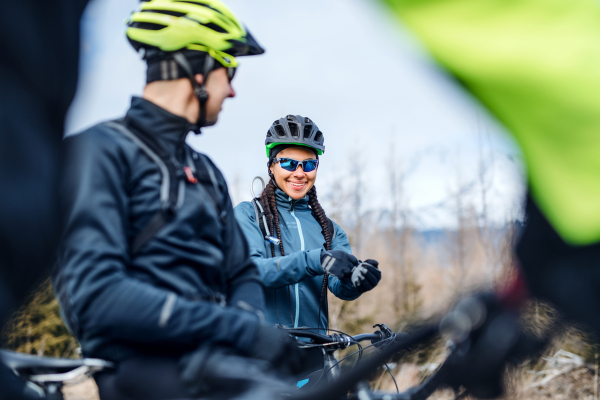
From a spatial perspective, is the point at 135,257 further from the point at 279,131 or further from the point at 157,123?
the point at 279,131

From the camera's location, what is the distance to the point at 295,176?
11.4 ft

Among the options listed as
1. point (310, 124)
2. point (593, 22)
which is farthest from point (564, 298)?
point (310, 124)

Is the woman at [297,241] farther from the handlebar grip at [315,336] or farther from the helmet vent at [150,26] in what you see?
the helmet vent at [150,26]

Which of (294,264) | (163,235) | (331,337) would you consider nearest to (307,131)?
(294,264)

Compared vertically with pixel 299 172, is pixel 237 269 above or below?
below

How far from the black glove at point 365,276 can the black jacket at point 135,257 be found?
1.24 m

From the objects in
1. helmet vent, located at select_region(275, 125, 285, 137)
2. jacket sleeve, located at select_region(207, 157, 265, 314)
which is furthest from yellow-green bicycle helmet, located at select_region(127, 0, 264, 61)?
helmet vent, located at select_region(275, 125, 285, 137)

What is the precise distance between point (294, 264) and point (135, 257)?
5.04ft

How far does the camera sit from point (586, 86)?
0.74 m

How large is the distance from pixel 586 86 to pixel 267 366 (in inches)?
36.5

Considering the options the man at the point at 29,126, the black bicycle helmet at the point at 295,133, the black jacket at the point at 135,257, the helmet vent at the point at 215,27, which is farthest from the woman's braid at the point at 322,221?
the man at the point at 29,126

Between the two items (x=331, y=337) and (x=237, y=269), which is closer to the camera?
(x=237, y=269)

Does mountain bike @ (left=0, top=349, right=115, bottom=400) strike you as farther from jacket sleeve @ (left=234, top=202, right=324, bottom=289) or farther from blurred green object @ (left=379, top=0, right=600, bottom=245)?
jacket sleeve @ (left=234, top=202, right=324, bottom=289)

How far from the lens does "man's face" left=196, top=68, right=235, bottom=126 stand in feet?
4.85
